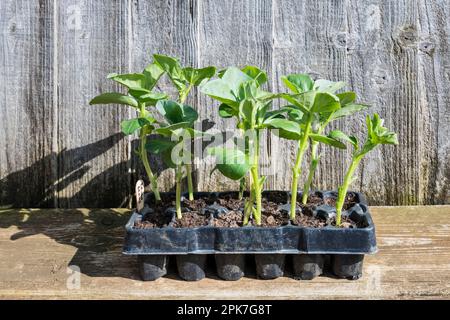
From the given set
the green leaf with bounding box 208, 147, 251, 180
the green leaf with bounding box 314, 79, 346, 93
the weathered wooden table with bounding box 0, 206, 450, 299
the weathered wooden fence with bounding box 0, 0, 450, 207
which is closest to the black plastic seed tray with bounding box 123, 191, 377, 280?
the weathered wooden table with bounding box 0, 206, 450, 299

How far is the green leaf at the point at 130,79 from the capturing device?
108cm

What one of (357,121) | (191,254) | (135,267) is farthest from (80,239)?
(357,121)

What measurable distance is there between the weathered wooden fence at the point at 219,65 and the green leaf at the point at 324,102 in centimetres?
43

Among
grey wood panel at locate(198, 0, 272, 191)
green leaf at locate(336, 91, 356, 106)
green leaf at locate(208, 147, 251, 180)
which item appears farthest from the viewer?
grey wood panel at locate(198, 0, 272, 191)

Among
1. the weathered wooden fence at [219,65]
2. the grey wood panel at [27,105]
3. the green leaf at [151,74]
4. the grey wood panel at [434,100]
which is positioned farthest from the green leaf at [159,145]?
the grey wood panel at [434,100]

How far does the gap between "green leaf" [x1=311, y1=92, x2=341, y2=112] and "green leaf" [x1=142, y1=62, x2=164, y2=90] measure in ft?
1.01

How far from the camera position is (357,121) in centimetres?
145

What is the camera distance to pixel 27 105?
146 centimetres

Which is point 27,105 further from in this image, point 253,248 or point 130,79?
point 253,248

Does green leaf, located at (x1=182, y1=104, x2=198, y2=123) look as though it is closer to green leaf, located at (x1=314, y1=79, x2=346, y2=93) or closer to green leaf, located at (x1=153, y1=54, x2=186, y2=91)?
green leaf, located at (x1=153, y1=54, x2=186, y2=91)

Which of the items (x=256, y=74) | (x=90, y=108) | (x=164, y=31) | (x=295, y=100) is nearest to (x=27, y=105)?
(x=90, y=108)

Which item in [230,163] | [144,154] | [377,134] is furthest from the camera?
[144,154]

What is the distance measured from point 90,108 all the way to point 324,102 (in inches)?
26.3

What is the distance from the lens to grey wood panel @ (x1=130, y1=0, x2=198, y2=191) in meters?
1.42
